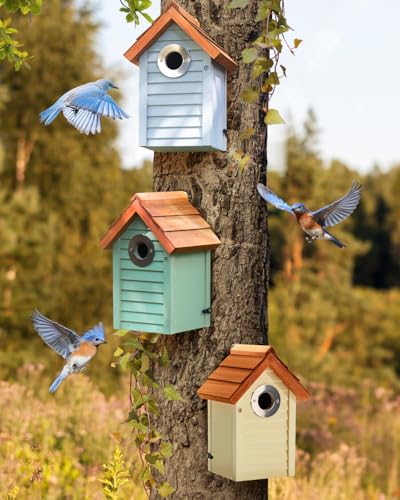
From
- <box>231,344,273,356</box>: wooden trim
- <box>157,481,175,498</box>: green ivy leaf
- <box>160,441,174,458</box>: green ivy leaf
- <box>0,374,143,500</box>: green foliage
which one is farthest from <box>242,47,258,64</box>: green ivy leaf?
<box>0,374,143,500</box>: green foliage

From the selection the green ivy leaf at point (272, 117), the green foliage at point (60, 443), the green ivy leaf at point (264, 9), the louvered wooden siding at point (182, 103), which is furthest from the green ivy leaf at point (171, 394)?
the green ivy leaf at point (264, 9)

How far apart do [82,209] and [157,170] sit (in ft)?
40.6

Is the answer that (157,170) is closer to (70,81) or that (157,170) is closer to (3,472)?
(3,472)

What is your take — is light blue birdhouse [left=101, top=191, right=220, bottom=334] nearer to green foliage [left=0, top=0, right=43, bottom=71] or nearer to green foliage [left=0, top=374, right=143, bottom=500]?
green foliage [left=0, top=374, right=143, bottom=500]

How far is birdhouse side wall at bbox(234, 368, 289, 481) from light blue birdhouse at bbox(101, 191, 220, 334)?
38 cm

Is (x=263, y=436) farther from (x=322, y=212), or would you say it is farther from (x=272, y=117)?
(x=272, y=117)

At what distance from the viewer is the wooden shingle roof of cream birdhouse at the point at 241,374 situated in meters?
3.08

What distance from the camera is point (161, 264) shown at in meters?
3.08

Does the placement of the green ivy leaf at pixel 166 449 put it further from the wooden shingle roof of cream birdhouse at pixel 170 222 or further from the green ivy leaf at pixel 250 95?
the green ivy leaf at pixel 250 95

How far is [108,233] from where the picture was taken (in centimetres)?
323

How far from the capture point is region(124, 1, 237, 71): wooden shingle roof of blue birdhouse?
3.10 meters

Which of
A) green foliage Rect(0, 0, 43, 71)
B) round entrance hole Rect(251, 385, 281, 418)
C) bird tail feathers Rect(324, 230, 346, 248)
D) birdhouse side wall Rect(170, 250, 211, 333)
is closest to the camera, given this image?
bird tail feathers Rect(324, 230, 346, 248)

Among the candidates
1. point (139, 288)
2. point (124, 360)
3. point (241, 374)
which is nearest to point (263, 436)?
point (241, 374)

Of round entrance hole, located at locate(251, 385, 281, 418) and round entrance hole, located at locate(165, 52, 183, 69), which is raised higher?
round entrance hole, located at locate(165, 52, 183, 69)
